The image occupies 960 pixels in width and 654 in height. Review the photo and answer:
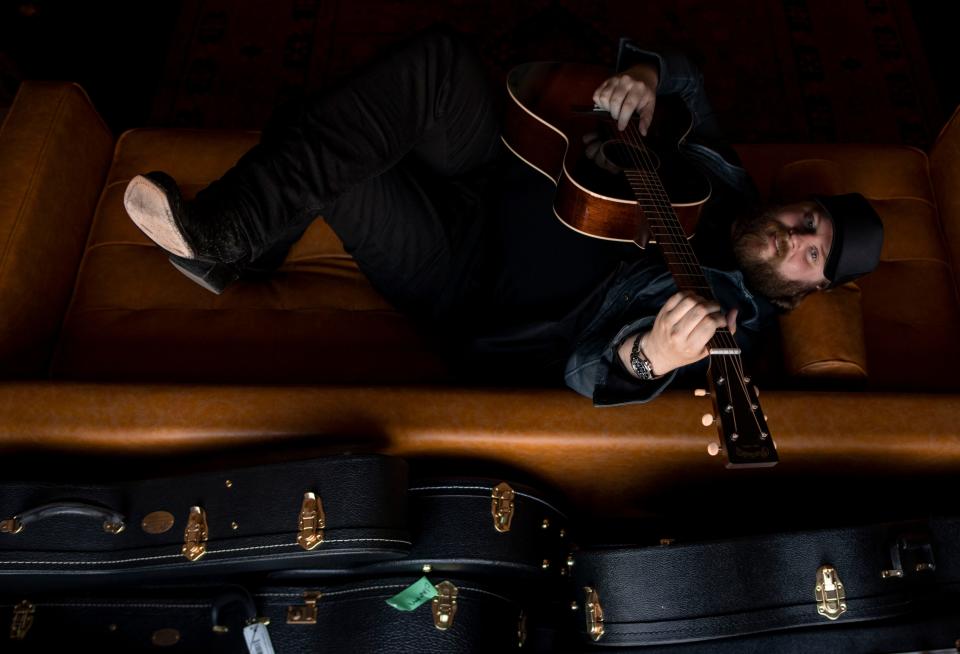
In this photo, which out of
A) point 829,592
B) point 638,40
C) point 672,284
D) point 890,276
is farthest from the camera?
point 638,40

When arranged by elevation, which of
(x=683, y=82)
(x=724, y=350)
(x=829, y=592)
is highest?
(x=683, y=82)

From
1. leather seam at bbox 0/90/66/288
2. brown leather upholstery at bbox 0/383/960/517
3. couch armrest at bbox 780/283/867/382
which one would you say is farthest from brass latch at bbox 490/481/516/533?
leather seam at bbox 0/90/66/288

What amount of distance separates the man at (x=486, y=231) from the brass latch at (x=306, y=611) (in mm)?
573

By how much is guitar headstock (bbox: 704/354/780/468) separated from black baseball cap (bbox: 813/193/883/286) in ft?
1.86

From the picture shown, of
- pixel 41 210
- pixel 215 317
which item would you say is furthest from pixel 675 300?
pixel 41 210

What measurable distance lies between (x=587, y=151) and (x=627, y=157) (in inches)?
3.6

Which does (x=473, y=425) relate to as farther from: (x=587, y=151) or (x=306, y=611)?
(x=587, y=151)

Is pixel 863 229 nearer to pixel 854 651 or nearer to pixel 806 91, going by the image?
pixel 854 651

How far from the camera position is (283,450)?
1258 mm

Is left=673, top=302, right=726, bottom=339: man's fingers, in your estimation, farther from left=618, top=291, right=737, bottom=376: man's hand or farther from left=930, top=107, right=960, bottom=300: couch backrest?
left=930, top=107, right=960, bottom=300: couch backrest

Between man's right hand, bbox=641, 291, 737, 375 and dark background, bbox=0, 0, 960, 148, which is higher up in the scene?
dark background, bbox=0, 0, 960, 148

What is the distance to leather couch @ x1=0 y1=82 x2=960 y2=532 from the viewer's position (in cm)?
126

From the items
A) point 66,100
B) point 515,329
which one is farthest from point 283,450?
point 66,100

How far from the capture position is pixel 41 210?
1.52 m
